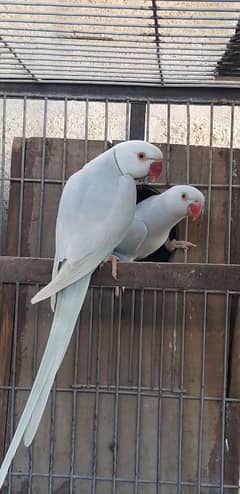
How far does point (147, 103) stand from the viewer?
1103mm

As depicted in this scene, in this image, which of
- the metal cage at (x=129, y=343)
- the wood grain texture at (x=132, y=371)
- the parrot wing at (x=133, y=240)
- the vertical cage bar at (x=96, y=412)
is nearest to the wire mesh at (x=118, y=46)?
the metal cage at (x=129, y=343)

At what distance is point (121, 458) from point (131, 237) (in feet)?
1.11

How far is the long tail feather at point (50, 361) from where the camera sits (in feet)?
2.80

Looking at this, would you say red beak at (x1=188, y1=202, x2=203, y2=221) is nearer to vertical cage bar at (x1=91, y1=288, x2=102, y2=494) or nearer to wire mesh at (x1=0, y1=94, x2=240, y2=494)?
wire mesh at (x1=0, y1=94, x2=240, y2=494)

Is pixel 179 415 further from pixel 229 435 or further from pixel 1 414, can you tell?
pixel 1 414

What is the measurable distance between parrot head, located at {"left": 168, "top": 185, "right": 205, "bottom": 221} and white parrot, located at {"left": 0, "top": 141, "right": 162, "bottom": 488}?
0.09 m

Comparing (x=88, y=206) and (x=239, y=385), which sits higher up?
(x=88, y=206)

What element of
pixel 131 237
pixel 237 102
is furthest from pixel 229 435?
pixel 237 102

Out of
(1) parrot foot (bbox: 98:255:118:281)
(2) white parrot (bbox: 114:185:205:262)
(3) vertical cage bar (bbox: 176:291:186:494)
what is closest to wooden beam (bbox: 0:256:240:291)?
(1) parrot foot (bbox: 98:255:118:281)

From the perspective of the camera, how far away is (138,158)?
37.2 inches

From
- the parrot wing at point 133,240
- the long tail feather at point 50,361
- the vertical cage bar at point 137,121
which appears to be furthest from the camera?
the vertical cage bar at point 137,121

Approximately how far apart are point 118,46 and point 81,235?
0.24m

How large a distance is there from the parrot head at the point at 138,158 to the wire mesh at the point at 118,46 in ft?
0.39

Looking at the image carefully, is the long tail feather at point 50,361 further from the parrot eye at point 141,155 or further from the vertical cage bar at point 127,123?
the vertical cage bar at point 127,123
